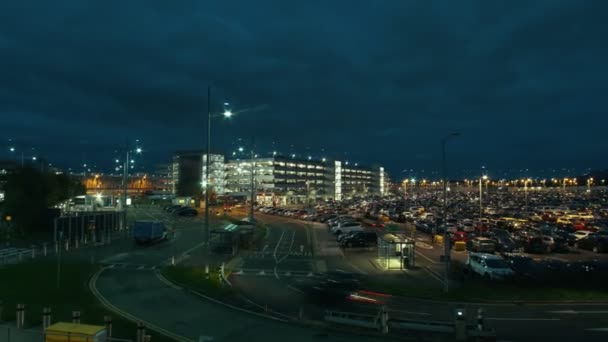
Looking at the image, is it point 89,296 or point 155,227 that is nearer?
point 89,296

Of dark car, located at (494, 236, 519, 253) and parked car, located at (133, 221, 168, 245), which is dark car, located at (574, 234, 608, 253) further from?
parked car, located at (133, 221, 168, 245)

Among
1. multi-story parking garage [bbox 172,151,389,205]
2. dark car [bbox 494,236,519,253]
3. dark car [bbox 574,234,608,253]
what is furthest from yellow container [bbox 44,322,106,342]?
multi-story parking garage [bbox 172,151,389,205]

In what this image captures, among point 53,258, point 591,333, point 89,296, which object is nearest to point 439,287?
point 591,333

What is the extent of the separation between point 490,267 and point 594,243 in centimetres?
2197

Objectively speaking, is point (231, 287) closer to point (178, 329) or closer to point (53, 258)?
point (178, 329)

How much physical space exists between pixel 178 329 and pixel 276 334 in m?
3.57

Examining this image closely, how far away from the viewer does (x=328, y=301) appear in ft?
67.5

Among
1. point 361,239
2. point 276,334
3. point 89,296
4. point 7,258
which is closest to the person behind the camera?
point 276,334

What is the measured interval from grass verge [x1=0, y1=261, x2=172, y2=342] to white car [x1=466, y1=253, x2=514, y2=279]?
66.6 ft

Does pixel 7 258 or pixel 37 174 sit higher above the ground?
pixel 37 174

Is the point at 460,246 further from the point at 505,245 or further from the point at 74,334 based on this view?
the point at 74,334

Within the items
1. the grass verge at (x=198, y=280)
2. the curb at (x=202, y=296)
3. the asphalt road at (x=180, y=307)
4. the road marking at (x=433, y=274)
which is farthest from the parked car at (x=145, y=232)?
the road marking at (x=433, y=274)

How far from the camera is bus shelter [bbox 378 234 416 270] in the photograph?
101 ft

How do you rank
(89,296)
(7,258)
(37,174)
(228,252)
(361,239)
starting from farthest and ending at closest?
1. (37,174)
2. (361,239)
3. (228,252)
4. (7,258)
5. (89,296)
